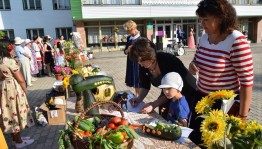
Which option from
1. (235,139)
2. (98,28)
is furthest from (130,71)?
(98,28)

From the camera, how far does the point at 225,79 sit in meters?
1.76

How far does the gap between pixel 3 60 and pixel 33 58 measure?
5947 mm

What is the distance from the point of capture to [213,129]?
2.71ft

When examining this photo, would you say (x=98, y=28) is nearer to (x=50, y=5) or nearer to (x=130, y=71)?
(x=50, y=5)

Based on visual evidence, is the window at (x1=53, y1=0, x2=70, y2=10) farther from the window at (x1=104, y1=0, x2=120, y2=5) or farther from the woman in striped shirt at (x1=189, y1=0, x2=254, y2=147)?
the woman in striped shirt at (x1=189, y1=0, x2=254, y2=147)

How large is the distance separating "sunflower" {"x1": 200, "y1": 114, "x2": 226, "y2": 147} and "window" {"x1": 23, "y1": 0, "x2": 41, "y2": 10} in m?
20.0

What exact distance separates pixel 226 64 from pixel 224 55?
71mm

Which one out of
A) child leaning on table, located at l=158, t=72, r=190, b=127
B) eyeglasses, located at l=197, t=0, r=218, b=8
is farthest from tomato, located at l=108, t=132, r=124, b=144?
eyeglasses, located at l=197, t=0, r=218, b=8

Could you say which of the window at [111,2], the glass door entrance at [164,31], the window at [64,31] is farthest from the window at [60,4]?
the glass door entrance at [164,31]

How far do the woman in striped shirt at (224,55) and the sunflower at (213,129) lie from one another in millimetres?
830

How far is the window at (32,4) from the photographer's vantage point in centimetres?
1817

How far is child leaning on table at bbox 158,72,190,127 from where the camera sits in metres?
1.83

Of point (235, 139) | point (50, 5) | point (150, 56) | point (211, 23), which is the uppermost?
point (50, 5)

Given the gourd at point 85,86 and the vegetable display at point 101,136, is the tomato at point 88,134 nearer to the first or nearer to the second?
the vegetable display at point 101,136
